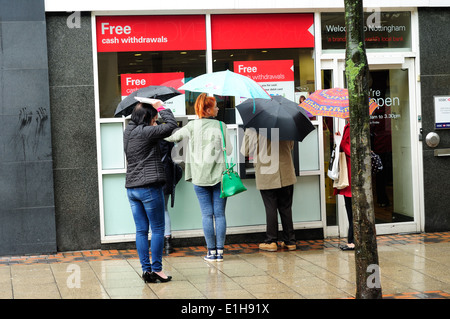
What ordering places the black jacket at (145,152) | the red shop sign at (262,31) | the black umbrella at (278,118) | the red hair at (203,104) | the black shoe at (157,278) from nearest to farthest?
the black jacket at (145,152), the black shoe at (157,278), the red hair at (203,104), the black umbrella at (278,118), the red shop sign at (262,31)

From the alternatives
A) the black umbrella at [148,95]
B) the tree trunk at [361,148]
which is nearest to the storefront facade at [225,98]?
the black umbrella at [148,95]

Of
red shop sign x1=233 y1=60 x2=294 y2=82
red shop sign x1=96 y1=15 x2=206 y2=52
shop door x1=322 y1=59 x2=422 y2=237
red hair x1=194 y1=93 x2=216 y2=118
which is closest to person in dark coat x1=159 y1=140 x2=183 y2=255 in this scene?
red hair x1=194 y1=93 x2=216 y2=118

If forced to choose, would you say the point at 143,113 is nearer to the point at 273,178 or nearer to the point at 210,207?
the point at 210,207

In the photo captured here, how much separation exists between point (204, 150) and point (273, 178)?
45.3 inches

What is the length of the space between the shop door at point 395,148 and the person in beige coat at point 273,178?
1.15m

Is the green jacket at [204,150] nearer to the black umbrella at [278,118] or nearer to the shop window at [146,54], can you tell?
the black umbrella at [278,118]

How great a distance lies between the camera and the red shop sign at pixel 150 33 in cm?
933

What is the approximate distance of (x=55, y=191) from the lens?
9219 millimetres

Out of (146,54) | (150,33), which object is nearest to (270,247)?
(146,54)

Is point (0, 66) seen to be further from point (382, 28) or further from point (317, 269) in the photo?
point (382, 28)

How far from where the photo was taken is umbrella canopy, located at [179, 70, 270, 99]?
307 inches

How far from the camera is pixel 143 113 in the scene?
7102mm

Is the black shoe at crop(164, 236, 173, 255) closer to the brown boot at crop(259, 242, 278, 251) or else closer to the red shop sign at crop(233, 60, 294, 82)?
the brown boot at crop(259, 242, 278, 251)
